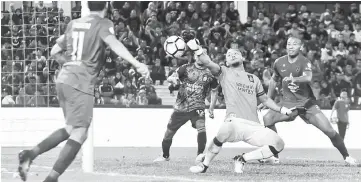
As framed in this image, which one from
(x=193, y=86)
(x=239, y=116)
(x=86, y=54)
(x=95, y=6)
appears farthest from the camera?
(x=193, y=86)

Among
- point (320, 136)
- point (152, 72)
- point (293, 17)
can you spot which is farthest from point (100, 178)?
point (293, 17)

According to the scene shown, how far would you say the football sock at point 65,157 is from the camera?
838 centimetres

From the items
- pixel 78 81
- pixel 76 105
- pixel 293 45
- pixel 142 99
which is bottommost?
pixel 142 99

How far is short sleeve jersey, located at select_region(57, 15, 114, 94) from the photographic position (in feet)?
27.9

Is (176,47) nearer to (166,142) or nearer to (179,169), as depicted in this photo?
(179,169)

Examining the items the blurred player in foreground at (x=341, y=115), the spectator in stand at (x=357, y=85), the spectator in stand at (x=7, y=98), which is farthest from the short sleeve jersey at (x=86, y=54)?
the spectator in stand at (x=357, y=85)

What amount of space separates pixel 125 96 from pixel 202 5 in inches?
221

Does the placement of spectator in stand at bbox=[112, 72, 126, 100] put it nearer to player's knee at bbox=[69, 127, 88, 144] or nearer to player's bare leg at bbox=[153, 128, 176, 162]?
player's bare leg at bbox=[153, 128, 176, 162]

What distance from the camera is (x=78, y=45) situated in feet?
28.2

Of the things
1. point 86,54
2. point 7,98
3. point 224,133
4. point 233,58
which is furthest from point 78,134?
point 7,98

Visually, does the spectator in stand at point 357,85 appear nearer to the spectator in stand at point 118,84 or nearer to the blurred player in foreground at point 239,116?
the spectator in stand at point 118,84

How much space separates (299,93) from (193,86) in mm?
1800

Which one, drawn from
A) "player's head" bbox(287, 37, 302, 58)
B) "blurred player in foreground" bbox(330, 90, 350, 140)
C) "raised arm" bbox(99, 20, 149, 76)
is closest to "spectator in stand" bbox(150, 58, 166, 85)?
"blurred player in foreground" bbox(330, 90, 350, 140)

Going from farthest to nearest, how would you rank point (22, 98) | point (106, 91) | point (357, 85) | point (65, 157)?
point (357, 85)
point (106, 91)
point (22, 98)
point (65, 157)
